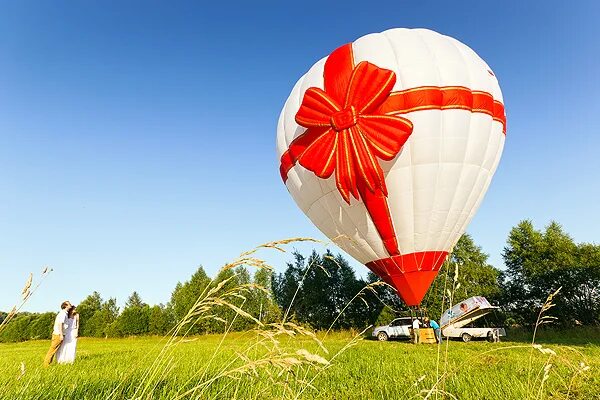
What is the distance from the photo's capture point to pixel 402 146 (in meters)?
11.4

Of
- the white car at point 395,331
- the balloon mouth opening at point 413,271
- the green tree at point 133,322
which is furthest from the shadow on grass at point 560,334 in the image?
the green tree at point 133,322

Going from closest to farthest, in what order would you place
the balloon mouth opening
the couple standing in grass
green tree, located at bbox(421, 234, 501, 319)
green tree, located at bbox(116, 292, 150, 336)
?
the couple standing in grass → the balloon mouth opening → green tree, located at bbox(421, 234, 501, 319) → green tree, located at bbox(116, 292, 150, 336)

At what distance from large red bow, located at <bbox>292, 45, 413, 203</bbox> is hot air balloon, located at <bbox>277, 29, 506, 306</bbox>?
0.03 meters

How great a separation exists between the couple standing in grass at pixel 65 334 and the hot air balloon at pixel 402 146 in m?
7.75

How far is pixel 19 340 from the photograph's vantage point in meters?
45.7

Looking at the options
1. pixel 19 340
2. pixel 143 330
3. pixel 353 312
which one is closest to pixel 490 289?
pixel 353 312

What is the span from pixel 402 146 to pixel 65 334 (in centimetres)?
1065

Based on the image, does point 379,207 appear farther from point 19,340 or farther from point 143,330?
point 19,340

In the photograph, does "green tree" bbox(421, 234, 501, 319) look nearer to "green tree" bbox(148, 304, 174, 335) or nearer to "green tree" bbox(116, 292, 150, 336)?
"green tree" bbox(148, 304, 174, 335)

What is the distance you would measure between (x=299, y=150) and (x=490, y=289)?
30205mm

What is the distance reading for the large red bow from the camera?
11.5 metres

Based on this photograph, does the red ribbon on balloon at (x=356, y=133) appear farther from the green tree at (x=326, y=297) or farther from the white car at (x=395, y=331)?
the green tree at (x=326, y=297)

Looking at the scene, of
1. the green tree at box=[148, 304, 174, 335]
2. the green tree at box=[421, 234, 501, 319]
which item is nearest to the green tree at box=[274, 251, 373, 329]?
the green tree at box=[421, 234, 501, 319]

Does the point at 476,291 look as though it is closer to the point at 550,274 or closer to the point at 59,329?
the point at 550,274
